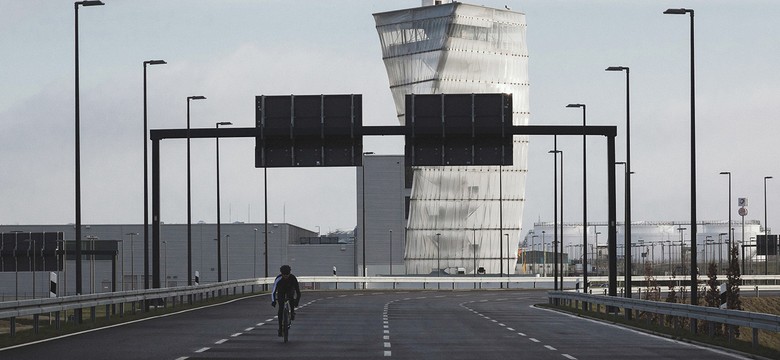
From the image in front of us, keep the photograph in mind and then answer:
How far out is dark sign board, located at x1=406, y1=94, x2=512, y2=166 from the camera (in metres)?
51.2

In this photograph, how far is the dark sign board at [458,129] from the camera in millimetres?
51188

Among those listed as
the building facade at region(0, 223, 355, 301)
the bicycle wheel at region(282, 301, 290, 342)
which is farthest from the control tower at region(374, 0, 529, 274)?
the bicycle wheel at region(282, 301, 290, 342)

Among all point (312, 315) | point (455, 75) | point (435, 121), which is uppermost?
point (455, 75)

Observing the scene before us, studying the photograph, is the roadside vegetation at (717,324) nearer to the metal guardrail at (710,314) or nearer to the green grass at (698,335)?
the green grass at (698,335)

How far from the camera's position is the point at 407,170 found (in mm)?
184875

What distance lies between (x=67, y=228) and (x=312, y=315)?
143737 mm

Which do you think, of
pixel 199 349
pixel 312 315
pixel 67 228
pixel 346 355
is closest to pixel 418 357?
pixel 346 355

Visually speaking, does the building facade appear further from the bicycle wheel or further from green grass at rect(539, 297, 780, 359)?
the bicycle wheel

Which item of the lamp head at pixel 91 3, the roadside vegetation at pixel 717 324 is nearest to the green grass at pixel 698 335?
the roadside vegetation at pixel 717 324

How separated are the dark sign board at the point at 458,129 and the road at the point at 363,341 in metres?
8.02

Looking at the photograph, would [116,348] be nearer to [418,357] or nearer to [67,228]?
[418,357]

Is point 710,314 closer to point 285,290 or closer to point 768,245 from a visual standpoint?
point 285,290

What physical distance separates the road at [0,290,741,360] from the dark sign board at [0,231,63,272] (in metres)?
64.5

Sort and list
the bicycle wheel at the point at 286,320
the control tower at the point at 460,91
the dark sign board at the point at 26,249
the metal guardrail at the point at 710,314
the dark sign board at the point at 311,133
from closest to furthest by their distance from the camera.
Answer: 1. the metal guardrail at the point at 710,314
2. the bicycle wheel at the point at 286,320
3. the dark sign board at the point at 311,133
4. the dark sign board at the point at 26,249
5. the control tower at the point at 460,91
